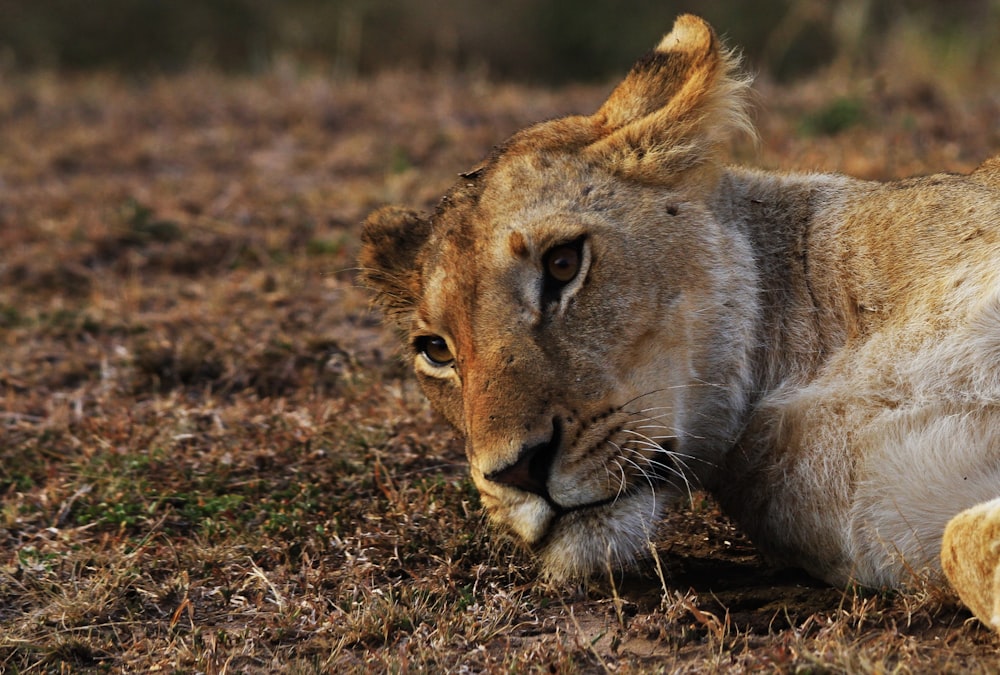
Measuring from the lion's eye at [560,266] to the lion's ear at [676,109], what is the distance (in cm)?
34

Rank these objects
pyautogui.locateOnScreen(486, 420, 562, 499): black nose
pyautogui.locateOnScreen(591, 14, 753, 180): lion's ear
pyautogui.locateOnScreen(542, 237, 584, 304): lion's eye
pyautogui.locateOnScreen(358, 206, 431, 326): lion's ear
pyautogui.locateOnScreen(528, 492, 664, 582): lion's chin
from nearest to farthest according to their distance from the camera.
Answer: pyautogui.locateOnScreen(486, 420, 562, 499): black nose
pyautogui.locateOnScreen(528, 492, 664, 582): lion's chin
pyautogui.locateOnScreen(542, 237, 584, 304): lion's eye
pyautogui.locateOnScreen(591, 14, 753, 180): lion's ear
pyautogui.locateOnScreen(358, 206, 431, 326): lion's ear

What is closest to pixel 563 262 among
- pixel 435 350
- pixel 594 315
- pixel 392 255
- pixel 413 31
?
pixel 594 315

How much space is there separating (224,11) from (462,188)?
1625 centimetres

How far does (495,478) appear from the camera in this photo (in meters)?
3.09

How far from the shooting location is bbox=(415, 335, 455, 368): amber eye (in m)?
3.64

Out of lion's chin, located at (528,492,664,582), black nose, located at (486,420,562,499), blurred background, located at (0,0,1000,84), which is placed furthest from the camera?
blurred background, located at (0,0,1000,84)

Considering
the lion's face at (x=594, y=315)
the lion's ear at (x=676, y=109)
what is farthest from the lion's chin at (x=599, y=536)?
the lion's ear at (x=676, y=109)

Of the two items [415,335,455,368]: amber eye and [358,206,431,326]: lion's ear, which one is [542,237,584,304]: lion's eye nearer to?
[415,335,455,368]: amber eye

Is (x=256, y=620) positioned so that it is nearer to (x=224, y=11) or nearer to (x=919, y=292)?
(x=919, y=292)

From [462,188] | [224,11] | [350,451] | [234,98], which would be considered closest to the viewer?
[462,188]

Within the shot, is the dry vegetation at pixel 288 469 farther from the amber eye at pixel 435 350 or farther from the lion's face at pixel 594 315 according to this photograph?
the amber eye at pixel 435 350

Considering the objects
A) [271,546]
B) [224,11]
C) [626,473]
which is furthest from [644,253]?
[224,11]

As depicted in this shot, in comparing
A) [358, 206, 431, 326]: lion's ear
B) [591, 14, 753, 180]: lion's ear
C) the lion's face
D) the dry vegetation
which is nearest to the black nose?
the lion's face

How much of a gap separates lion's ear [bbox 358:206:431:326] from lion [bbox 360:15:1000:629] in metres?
0.27
